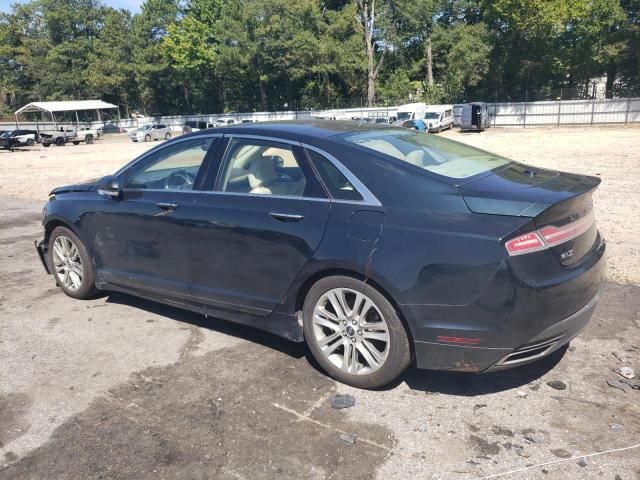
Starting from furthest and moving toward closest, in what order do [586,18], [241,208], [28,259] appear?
[586,18], [28,259], [241,208]

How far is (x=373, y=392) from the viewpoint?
3.58 m

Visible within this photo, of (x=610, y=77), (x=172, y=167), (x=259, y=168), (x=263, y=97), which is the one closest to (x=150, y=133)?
(x=263, y=97)

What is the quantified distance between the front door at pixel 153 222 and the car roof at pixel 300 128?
0.30m

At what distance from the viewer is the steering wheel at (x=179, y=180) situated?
4395 mm

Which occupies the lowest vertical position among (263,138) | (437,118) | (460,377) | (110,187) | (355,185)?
(437,118)

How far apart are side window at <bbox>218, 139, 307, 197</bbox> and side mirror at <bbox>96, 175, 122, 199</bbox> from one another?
1161 millimetres

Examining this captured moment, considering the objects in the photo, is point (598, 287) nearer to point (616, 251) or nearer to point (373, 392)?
point (373, 392)

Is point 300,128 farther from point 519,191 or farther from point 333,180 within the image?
point 519,191

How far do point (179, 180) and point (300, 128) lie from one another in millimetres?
1151

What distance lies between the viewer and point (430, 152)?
154 inches

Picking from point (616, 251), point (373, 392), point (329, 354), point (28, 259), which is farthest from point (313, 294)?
point (28, 259)

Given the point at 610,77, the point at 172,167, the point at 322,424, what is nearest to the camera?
the point at 322,424

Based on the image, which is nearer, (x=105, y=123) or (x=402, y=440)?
(x=402, y=440)

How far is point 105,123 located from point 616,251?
69.6 m
